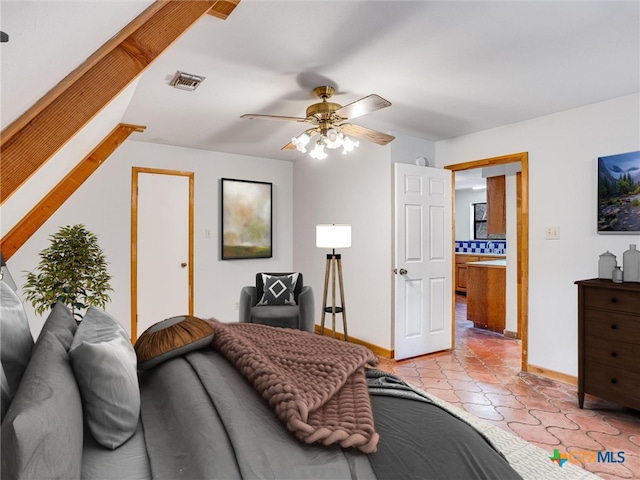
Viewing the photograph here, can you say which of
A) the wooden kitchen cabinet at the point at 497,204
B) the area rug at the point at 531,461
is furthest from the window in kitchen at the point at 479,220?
the area rug at the point at 531,461

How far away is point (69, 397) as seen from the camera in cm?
105

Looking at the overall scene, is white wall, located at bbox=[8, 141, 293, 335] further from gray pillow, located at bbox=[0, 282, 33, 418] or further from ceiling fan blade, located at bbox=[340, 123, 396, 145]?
gray pillow, located at bbox=[0, 282, 33, 418]

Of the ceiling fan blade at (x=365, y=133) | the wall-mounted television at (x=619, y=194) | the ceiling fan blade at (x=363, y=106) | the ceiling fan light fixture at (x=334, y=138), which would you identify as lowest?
the wall-mounted television at (x=619, y=194)

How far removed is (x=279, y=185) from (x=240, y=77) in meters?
2.96

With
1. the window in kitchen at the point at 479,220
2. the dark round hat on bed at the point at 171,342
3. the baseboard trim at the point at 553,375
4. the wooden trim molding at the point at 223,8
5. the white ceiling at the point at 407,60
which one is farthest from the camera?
the window in kitchen at the point at 479,220

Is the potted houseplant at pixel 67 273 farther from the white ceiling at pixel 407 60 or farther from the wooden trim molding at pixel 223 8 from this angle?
the wooden trim molding at pixel 223 8

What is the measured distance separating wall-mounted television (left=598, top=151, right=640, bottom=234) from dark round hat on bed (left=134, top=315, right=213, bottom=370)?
3.16 metres

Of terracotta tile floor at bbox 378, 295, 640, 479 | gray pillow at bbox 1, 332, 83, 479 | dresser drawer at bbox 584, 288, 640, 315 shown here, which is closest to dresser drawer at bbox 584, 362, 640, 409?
terracotta tile floor at bbox 378, 295, 640, 479

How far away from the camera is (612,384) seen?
106 inches

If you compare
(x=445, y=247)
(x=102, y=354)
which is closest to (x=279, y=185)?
(x=445, y=247)

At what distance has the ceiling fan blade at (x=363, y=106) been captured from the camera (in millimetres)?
2363

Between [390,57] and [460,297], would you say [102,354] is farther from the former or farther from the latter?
[460,297]

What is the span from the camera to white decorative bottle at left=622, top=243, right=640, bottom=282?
276cm

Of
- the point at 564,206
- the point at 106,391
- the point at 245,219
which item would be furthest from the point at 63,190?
the point at 564,206
